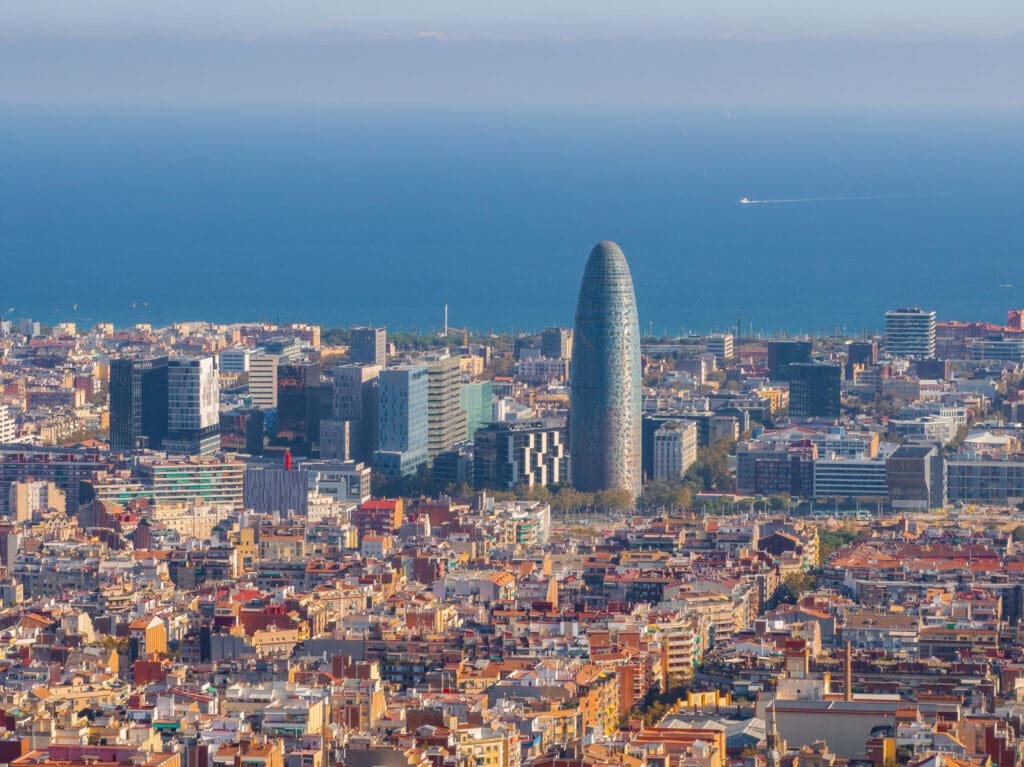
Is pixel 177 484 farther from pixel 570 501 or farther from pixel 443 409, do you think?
pixel 443 409

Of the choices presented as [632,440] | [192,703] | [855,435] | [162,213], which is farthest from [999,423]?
[162,213]

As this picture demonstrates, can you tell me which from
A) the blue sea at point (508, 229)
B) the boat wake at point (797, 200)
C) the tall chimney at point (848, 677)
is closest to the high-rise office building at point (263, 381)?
the blue sea at point (508, 229)

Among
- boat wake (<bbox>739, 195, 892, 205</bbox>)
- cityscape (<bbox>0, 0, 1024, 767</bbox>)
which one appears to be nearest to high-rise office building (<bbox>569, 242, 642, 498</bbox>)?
cityscape (<bbox>0, 0, 1024, 767</bbox>)

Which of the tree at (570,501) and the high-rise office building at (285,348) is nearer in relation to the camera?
the tree at (570,501)

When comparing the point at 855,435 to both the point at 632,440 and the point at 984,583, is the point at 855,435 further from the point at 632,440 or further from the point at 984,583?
the point at 984,583

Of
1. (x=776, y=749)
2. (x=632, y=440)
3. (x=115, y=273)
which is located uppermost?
(x=115, y=273)

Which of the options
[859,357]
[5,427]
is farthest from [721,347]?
[5,427]

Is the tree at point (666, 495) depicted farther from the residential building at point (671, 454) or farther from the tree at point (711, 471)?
the residential building at point (671, 454)
